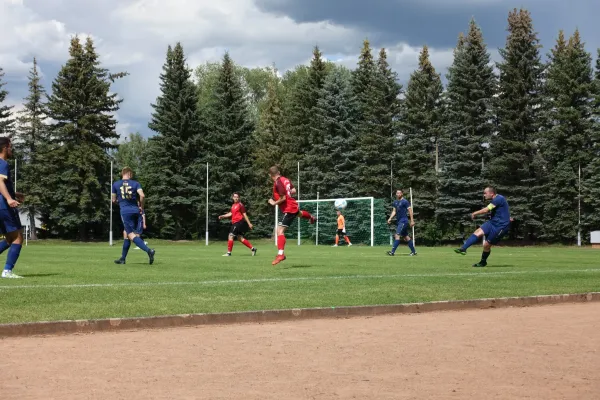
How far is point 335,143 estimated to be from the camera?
227 ft

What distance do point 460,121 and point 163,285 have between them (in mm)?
53046

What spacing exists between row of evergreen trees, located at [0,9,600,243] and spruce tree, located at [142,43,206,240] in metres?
0.13

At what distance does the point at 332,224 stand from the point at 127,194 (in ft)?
128

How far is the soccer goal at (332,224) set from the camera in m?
54.0

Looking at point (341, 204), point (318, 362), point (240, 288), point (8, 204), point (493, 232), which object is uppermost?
point (341, 204)

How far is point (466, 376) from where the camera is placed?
237 inches

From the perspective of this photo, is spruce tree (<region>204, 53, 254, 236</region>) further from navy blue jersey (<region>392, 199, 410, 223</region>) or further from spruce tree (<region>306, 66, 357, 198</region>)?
navy blue jersey (<region>392, 199, 410, 223</region>)

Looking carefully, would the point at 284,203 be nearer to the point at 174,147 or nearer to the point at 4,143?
the point at 4,143

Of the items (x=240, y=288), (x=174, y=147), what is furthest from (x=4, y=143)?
(x=174, y=147)

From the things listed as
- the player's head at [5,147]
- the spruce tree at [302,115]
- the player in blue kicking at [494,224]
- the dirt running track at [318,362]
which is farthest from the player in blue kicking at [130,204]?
the spruce tree at [302,115]

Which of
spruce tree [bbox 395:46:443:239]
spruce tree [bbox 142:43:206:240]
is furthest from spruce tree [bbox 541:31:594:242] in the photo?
spruce tree [bbox 142:43:206:240]

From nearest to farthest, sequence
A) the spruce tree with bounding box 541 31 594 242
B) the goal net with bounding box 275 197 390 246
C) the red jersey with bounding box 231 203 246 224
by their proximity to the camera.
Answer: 1. the red jersey with bounding box 231 203 246 224
2. the goal net with bounding box 275 197 390 246
3. the spruce tree with bounding box 541 31 594 242

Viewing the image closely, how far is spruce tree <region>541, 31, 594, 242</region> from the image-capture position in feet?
194

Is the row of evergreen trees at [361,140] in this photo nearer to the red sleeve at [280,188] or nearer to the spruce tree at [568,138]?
the spruce tree at [568,138]
